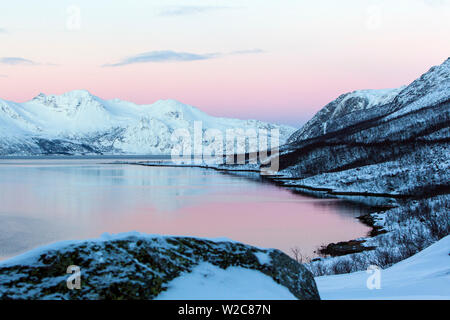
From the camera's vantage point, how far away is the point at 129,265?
7031 millimetres

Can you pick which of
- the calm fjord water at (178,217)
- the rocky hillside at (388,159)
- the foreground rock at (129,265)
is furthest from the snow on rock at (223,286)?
the rocky hillside at (388,159)

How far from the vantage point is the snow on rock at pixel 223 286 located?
668 cm

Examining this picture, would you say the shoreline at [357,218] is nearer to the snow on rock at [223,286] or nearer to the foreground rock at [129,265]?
the foreground rock at [129,265]

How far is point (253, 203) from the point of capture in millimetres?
79812

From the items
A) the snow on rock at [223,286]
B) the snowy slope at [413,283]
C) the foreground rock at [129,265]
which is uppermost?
the foreground rock at [129,265]

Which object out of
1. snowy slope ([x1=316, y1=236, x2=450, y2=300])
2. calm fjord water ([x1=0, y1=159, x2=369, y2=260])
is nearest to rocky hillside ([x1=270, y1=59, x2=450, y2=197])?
calm fjord water ([x1=0, y1=159, x2=369, y2=260])

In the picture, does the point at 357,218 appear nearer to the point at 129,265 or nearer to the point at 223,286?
the point at 223,286

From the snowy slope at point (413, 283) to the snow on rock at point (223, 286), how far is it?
8.58 feet

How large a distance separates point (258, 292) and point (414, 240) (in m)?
31.9

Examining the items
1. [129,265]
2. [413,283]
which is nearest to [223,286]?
[129,265]

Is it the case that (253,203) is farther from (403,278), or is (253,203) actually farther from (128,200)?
(403,278)

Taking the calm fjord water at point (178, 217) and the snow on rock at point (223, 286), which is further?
the calm fjord water at point (178, 217)

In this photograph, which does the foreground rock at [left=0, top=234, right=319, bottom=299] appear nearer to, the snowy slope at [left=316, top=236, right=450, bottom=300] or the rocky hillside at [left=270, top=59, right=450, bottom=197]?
the snowy slope at [left=316, top=236, right=450, bottom=300]
